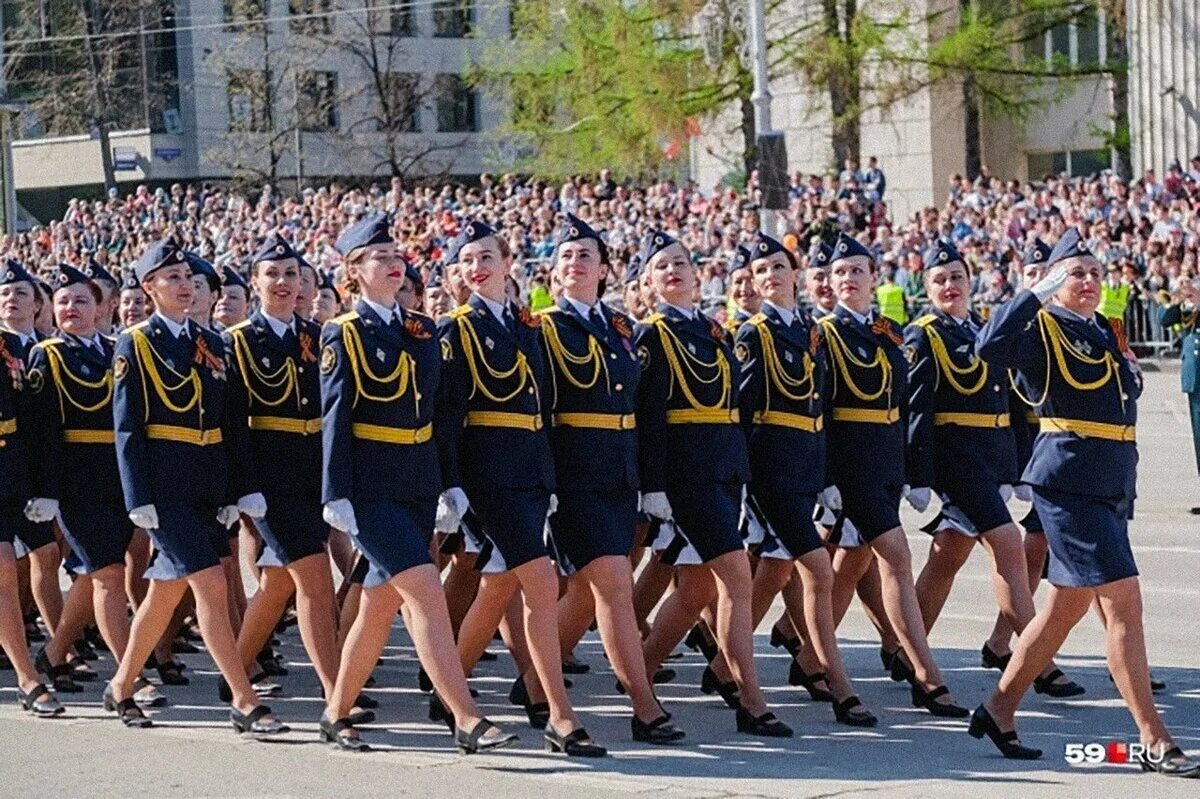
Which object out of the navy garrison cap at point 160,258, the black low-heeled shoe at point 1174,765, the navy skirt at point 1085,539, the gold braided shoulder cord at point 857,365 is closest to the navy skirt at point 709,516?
the gold braided shoulder cord at point 857,365

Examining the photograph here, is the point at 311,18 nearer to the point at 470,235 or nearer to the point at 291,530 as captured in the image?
the point at 291,530

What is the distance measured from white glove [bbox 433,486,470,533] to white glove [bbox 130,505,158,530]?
1.22 m

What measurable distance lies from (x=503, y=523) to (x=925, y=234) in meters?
19.9

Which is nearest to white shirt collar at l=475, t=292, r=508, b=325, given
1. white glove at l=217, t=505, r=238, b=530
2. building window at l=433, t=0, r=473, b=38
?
white glove at l=217, t=505, r=238, b=530

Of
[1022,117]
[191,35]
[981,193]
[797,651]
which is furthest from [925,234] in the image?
[191,35]

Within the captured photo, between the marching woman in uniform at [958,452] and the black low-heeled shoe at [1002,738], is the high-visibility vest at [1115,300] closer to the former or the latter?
the marching woman in uniform at [958,452]

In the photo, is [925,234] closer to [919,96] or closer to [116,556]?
[919,96]

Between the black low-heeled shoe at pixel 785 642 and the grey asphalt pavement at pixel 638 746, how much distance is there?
0.10 m

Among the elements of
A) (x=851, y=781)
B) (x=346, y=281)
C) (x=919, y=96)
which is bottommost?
(x=851, y=781)

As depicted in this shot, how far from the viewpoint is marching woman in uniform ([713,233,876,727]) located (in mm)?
9734

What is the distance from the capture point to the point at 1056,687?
10.2 metres

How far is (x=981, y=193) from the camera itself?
1168 inches

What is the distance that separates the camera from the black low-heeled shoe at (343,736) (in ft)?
30.1

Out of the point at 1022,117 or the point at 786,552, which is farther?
the point at 1022,117
